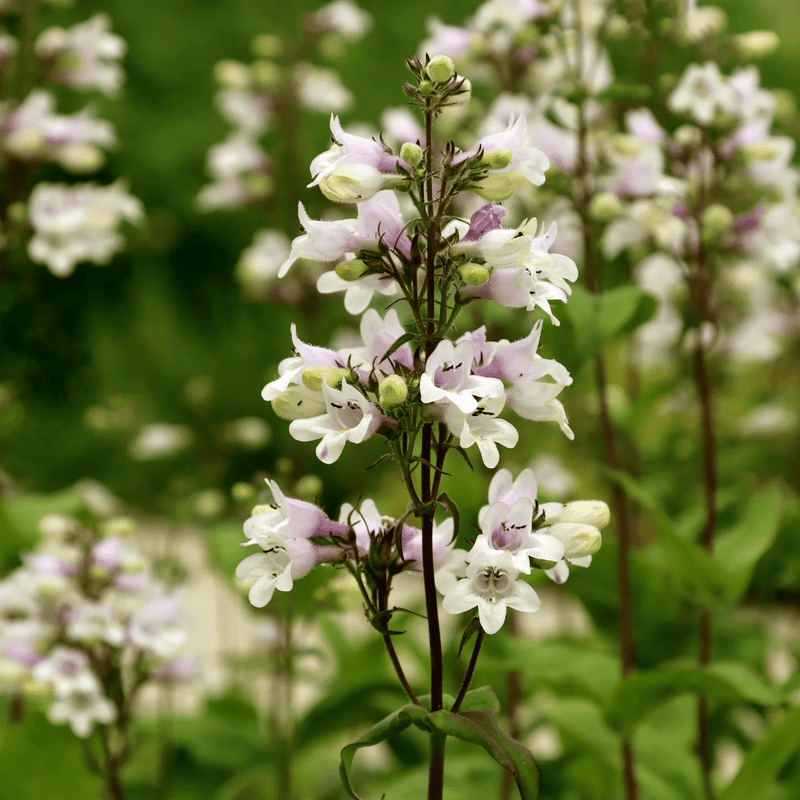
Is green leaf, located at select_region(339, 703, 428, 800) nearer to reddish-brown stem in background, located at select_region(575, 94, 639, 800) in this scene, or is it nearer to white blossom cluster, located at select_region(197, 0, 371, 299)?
reddish-brown stem in background, located at select_region(575, 94, 639, 800)

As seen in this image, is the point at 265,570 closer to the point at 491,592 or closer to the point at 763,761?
the point at 491,592

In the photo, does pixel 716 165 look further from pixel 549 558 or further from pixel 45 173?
pixel 45 173

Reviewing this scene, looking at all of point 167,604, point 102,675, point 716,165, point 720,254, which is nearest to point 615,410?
point 720,254

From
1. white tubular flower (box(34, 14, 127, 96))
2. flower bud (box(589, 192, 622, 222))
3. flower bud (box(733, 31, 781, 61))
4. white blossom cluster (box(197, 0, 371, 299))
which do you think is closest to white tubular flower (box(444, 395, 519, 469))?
flower bud (box(589, 192, 622, 222))

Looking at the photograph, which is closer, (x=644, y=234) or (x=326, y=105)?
(x=644, y=234)

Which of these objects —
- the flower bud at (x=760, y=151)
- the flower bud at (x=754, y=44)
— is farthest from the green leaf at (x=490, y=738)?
the flower bud at (x=754, y=44)
